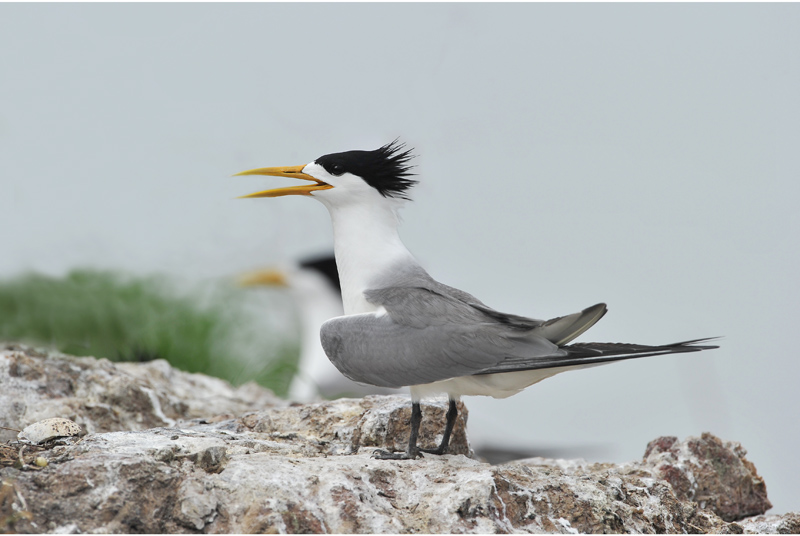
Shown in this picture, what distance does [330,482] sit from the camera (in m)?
3.68

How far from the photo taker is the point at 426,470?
161 inches

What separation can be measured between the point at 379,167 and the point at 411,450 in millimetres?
1888

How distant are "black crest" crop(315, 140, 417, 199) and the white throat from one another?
0.09 m

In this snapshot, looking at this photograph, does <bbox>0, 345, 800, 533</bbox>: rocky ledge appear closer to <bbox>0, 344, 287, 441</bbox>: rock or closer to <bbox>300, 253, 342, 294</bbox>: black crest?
<bbox>0, 344, 287, 441</bbox>: rock

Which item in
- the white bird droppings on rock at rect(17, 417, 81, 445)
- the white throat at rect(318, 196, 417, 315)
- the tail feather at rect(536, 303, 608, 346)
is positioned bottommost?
the white bird droppings on rock at rect(17, 417, 81, 445)

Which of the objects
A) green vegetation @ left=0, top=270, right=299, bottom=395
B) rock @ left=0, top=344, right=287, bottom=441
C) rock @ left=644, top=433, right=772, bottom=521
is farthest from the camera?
green vegetation @ left=0, top=270, right=299, bottom=395

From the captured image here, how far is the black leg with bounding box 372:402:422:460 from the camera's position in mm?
4391

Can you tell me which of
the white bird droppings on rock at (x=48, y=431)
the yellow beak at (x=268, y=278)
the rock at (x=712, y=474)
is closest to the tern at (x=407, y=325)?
the rock at (x=712, y=474)

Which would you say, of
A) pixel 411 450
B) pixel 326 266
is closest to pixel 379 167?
pixel 411 450

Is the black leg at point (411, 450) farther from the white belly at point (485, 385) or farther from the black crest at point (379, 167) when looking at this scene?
the black crest at point (379, 167)

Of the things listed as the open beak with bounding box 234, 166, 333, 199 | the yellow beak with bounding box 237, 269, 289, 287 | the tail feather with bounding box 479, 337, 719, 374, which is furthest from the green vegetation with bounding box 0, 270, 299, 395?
the tail feather with bounding box 479, 337, 719, 374

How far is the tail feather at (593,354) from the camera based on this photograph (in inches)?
154

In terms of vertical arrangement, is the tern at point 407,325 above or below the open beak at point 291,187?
below

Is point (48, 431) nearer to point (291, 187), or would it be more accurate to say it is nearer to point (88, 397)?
point (88, 397)
